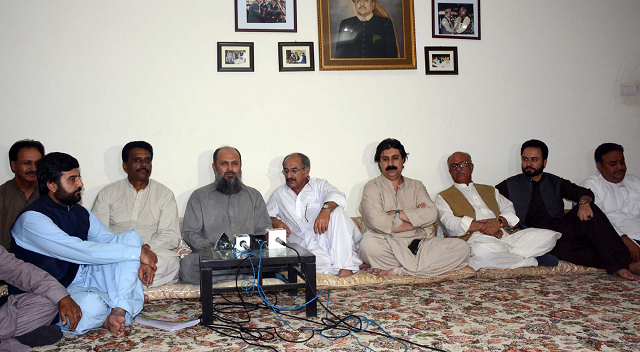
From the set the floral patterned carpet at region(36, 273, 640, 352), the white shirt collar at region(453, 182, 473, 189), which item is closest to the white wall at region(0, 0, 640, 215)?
the white shirt collar at region(453, 182, 473, 189)

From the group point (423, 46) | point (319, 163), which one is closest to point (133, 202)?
point (319, 163)

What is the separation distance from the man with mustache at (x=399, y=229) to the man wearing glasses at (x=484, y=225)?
0.62 feet

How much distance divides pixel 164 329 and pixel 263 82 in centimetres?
277

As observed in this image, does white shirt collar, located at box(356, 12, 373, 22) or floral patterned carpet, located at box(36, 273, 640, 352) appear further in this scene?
white shirt collar, located at box(356, 12, 373, 22)

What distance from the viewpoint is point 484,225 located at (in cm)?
458

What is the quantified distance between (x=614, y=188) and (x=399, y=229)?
7.36 feet

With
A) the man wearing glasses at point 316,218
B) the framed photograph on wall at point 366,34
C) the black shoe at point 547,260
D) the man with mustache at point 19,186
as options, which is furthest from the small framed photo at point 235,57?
the black shoe at point 547,260

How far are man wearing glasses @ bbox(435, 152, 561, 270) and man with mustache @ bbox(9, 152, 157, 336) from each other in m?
2.69

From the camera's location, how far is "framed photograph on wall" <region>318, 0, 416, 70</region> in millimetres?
5109

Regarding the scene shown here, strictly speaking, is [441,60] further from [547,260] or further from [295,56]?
[547,260]

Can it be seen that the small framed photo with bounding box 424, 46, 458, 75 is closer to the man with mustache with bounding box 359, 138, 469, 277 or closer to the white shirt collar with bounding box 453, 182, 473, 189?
the man with mustache with bounding box 359, 138, 469, 277

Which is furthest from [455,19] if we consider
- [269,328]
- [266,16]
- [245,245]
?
[269,328]

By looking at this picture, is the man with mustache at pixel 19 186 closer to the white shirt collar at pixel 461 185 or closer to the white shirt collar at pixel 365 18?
the white shirt collar at pixel 365 18

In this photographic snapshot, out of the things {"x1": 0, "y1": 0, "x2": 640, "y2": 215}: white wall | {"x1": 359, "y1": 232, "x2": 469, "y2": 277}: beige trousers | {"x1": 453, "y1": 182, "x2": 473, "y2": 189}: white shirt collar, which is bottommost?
{"x1": 359, "y1": 232, "x2": 469, "y2": 277}: beige trousers
